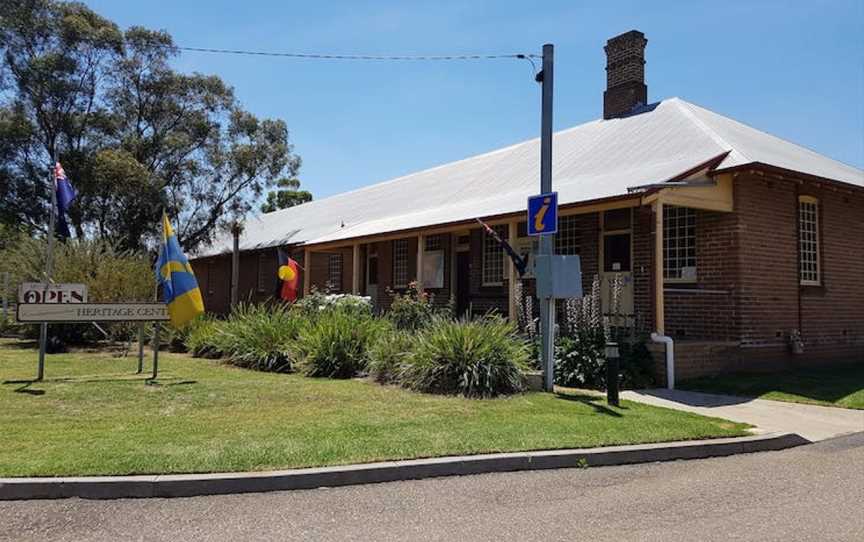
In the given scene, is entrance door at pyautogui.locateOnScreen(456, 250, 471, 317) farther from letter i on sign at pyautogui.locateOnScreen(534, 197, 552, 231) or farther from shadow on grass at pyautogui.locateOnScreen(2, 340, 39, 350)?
shadow on grass at pyautogui.locateOnScreen(2, 340, 39, 350)

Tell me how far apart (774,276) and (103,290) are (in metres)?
14.8

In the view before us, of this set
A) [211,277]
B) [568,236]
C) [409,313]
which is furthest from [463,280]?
[211,277]

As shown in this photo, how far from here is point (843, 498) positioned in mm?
5449

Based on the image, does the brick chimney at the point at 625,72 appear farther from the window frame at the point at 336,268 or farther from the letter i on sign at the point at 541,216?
the window frame at the point at 336,268

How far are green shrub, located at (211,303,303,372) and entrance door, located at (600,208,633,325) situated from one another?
6026 millimetres

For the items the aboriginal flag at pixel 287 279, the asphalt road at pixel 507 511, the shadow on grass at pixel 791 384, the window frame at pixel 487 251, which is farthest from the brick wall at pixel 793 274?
the aboriginal flag at pixel 287 279

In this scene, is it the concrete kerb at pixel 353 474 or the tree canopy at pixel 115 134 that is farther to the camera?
the tree canopy at pixel 115 134

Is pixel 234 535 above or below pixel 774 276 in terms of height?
below

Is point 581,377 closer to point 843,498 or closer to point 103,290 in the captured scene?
point 843,498

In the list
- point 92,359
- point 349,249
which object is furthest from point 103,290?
point 349,249

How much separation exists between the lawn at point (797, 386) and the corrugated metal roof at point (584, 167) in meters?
3.49

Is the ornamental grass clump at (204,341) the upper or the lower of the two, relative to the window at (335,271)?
lower

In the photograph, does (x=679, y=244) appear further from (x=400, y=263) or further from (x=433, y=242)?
(x=400, y=263)

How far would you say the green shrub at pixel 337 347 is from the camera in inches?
462
